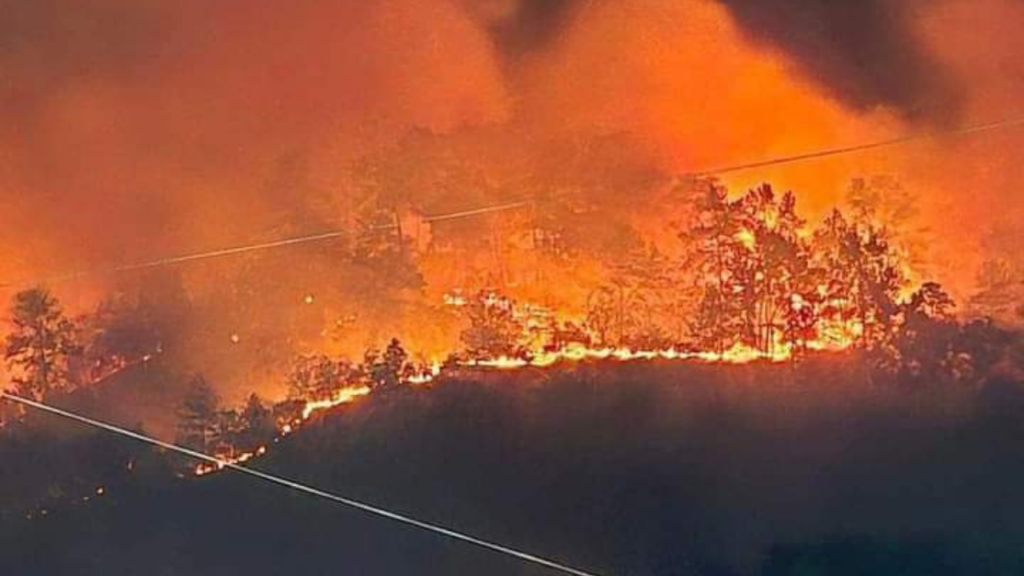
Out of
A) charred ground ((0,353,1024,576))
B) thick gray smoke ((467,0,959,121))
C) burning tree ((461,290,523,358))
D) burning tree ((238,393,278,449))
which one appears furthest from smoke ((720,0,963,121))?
burning tree ((238,393,278,449))

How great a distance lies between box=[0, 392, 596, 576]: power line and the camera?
1.52m

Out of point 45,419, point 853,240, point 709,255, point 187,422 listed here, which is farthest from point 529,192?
point 45,419

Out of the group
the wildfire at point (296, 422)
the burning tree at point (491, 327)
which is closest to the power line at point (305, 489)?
the wildfire at point (296, 422)

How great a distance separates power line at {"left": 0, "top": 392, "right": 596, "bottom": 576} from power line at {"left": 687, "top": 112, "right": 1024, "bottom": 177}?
1.77 ft

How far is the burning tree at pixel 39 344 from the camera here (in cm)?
165

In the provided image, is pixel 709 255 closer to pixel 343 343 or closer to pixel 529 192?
pixel 529 192

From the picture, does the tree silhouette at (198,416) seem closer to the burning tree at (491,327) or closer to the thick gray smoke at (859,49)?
the burning tree at (491,327)

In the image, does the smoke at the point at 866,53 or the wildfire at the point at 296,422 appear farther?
the wildfire at the point at 296,422

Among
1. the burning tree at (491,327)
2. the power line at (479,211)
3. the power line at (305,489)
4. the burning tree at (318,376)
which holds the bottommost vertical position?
the power line at (305,489)

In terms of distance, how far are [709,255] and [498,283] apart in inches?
10.7

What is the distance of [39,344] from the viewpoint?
1.66 meters

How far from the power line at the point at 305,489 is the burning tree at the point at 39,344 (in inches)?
1.1

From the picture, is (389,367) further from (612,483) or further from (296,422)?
(612,483)

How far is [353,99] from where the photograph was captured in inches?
63.6
